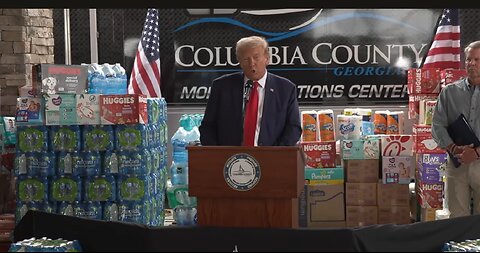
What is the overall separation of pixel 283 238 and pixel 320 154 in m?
4.38

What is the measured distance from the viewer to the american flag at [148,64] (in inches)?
374

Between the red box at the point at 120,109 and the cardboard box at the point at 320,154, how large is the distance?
1.82m

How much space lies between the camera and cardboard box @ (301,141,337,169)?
821 cm

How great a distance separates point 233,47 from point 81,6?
227 inches

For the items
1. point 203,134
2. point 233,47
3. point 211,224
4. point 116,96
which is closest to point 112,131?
point 116,96

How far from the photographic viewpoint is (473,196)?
6566 millimetres

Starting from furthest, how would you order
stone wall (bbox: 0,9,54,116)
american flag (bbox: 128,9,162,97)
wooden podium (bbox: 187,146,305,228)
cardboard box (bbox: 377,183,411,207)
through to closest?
1. american flag (bbox: 128,9,162,97)
2. stone wall (bbox: 0,9,54,116)
3. cardboard box (bbox: 377,183,411,207)
4. wooden podium (bbox: 187,146,305,228)

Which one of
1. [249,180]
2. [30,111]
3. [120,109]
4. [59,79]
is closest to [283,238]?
[249,180]

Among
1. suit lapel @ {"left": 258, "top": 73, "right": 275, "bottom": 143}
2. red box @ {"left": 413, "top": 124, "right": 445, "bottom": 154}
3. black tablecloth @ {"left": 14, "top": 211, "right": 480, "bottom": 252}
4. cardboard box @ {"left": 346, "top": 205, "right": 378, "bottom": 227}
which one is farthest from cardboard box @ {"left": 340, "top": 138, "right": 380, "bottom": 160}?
black tablecloth @ {"left": 14, "top": 211, "right": 480, "bottom": 252}

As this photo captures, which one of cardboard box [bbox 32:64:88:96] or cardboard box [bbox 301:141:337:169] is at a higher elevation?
cardboard box [bbox 32:64:88:96]

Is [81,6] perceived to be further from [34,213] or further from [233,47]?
[233,47]

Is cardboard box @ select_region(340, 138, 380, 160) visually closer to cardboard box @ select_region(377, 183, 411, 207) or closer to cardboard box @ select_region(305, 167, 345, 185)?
cardboard box @ select_region(305, 167, 345, 185)

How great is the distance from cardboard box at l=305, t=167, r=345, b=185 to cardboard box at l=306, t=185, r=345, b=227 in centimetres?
A: 5

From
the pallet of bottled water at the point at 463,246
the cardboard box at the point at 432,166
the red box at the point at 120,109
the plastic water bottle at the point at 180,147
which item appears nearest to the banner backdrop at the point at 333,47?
the plastic water bottle at the point at 180,147
